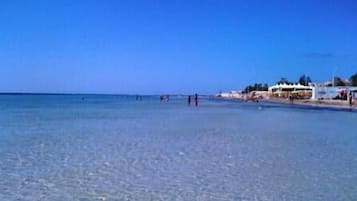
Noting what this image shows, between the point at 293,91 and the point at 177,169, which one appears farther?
the point at 293,91

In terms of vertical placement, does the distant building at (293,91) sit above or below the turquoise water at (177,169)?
above

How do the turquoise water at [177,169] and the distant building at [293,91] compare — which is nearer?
the turquoise water at [177,169]

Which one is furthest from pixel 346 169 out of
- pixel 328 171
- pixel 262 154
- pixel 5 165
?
pixel 5 165

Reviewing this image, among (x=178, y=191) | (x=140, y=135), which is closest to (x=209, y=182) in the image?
(x=178, y=191)

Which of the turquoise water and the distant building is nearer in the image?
the turquoise water

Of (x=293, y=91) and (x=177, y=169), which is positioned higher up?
(x=293, y=91)

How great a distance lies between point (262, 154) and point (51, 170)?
20.8 ft

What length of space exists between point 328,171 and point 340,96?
95.0 meters

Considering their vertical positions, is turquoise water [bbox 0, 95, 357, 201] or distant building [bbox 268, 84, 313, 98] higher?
distant building [bbox 268, 84, 313, 98]

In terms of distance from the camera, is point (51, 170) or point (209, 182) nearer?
point (209, 182)

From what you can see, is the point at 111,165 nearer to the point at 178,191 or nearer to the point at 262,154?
the point at 178,191

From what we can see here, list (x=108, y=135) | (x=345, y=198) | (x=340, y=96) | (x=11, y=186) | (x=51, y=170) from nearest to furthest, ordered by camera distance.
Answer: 1. (x=345, y=198)
2. (x=11, y=186)
3. (x=51, y=170)
4. (x=108, y=135)
5. (x=340, y=96)

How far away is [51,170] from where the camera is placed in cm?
1126

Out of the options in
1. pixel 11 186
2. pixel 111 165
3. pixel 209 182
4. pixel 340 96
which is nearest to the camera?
pixel 11 186
